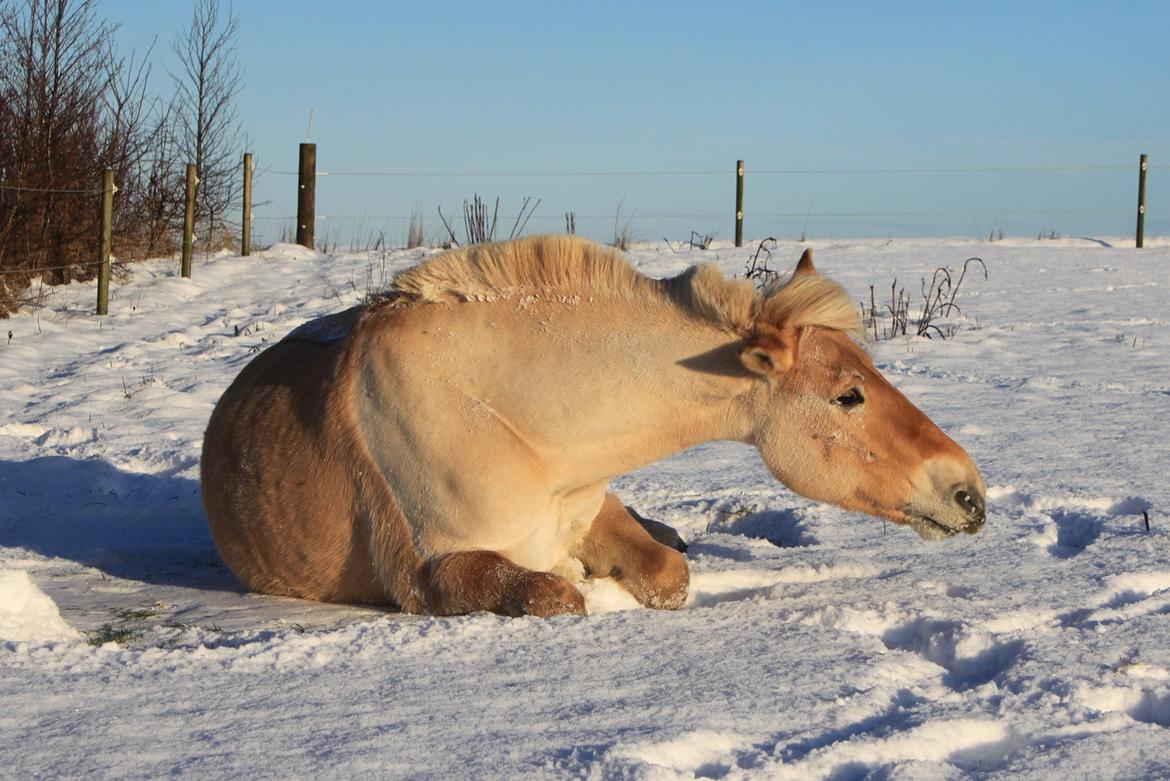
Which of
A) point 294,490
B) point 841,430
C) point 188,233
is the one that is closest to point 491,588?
point 294,490

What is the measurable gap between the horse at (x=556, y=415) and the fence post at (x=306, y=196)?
50.5ft

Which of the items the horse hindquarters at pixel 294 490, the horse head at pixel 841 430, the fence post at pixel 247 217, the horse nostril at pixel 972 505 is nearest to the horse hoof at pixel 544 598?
the horse hindquarters at pixel 294 490

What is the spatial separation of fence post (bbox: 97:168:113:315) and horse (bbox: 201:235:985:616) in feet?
31.2

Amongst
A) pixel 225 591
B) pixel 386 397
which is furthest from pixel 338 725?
pixel 225 591

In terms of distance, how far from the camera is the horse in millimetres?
3977

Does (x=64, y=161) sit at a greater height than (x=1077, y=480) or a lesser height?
greater

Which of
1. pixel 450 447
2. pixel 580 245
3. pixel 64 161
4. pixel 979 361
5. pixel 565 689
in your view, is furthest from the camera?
pixel 64 161

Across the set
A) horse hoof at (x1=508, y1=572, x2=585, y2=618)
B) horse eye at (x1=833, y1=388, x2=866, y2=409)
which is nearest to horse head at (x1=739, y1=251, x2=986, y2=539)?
horse eye at (x1=833, y1=388, x2=866, y2=409)

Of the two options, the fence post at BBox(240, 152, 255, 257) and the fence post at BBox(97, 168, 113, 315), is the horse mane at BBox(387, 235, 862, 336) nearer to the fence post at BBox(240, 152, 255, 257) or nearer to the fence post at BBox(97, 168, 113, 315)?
the fence post at BBox(97, 168, 113, 315)

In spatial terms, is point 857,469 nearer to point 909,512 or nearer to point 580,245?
point 909,512

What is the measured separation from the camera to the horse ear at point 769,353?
3.84 m

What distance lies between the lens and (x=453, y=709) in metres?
2.83

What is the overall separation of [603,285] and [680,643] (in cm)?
127

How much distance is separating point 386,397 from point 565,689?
1.43 metres
